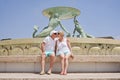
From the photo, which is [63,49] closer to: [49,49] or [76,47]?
[49,49]

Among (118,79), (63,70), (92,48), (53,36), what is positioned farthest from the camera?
(92,48)

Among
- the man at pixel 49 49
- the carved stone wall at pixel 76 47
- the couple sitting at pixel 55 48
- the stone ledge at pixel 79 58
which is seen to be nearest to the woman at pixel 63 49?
the couple sitting at pixel 55 48

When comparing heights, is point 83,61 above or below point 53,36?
below

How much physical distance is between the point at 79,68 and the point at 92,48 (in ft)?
34.9

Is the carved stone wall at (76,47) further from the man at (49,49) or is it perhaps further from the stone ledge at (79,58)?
the man at (49,49)

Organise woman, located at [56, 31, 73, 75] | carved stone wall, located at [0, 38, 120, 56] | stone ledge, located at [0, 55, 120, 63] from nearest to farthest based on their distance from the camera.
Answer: woman, located at [56, 31, 73, 75]
stone ledge, located at [0, 55, 120, 63]
carved stone wall, located at [0, 38, 120, 56]

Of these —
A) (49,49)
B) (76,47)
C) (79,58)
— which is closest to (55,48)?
(49,49)

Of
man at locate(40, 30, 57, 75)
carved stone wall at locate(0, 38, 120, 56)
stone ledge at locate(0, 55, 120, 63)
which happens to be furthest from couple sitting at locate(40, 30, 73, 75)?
carved stone wall at locate(0, 38, 120, 56)

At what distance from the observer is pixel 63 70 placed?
21.4 ft

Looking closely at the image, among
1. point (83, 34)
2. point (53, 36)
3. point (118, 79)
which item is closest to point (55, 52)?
point (53, 36)

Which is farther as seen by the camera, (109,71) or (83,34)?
(83,34)

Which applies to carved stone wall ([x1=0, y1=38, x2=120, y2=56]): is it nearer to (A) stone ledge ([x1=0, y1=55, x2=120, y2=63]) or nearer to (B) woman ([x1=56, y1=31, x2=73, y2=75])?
(A) stone ledge ([x1=0, y1=55, x2=120, y2=63])

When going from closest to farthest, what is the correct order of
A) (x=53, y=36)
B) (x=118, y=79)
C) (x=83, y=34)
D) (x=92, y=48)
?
1. (x=118, y=79)
2. (x=53, y=36)
3. (x=92, y=48)
4. (x=83, y=34)

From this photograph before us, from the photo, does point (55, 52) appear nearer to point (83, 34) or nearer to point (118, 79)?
point (118, 79)
